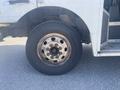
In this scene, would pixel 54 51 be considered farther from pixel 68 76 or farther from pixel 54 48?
pixel 68 76

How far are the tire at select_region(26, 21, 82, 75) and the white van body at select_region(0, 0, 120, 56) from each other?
321 millimetres

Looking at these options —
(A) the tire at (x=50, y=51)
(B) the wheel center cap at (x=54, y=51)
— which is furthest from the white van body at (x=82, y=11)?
(B) the wheel center cap at (x=54, y=51)

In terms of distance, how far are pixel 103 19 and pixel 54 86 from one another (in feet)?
4.35

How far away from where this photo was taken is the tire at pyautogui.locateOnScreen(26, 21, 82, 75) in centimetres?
546

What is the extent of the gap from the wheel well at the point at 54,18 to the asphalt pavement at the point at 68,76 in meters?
0.59

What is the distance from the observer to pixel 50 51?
5555 millimetres

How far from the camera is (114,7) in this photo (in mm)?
6500

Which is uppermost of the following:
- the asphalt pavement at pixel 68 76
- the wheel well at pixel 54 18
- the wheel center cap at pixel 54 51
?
the wheel well at pixel 54 18

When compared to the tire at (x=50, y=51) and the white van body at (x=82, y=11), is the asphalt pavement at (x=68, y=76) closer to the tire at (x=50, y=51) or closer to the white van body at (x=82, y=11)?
the tire at (x=50, y=51)

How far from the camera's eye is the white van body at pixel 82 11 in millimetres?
5207

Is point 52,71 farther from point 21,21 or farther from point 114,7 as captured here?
point 114,7

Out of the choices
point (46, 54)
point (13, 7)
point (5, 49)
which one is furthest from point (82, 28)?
point (5, 49)

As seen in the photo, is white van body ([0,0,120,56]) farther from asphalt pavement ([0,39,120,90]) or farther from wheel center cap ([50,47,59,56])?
wheel center cap ([50,47,59,56])

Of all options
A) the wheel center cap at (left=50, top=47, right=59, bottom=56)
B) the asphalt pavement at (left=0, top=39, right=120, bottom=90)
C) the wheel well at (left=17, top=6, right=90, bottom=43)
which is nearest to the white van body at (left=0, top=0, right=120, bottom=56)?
the wheel well at (left=17, top=6, right=90, bottom=43)
